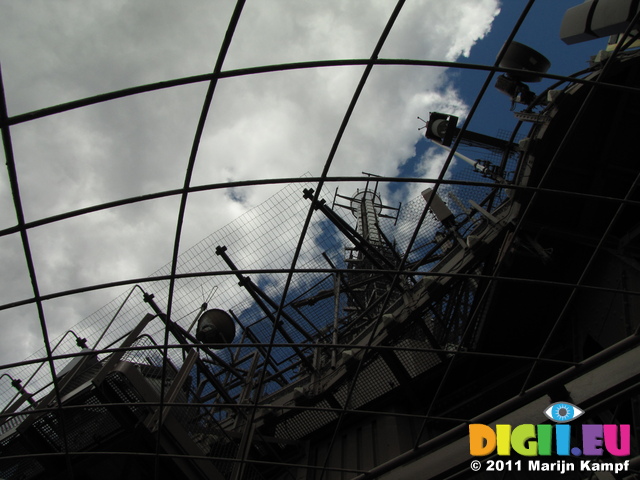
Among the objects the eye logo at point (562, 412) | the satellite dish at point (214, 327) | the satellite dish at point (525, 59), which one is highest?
the satellite dish at point (525, 59)

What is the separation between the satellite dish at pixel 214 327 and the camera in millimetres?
11430

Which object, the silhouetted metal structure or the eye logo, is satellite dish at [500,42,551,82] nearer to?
the silhouetted metal structure

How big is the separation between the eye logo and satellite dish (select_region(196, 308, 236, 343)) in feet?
26.9

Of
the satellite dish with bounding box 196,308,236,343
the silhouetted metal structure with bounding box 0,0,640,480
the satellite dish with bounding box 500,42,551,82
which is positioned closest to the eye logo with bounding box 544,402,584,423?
the silhouetted metal structure with bounding box 0,0,640,480

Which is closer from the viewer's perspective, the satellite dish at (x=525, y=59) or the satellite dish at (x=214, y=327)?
the satellite dish at (x=525, y=59)

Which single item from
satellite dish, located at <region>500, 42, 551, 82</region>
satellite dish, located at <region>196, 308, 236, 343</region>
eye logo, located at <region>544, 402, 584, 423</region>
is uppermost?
satellite dish, located at <region>500, 42, 551, 82</region>

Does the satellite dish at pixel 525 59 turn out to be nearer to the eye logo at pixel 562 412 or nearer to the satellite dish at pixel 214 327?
the eye logo at pixel 562 412

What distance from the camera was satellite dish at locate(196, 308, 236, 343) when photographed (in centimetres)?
1143

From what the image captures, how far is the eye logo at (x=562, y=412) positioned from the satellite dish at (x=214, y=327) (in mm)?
8204

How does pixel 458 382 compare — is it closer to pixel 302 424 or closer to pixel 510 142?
pixel 302 424

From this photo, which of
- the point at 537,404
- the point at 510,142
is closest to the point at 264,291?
the point at 510,142

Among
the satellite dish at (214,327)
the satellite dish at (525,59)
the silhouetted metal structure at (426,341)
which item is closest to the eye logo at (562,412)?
the silhouetted metal structure at (426,341)

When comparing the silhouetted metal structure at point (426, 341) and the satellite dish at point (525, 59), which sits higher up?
the satellite dish at point (525, 59)

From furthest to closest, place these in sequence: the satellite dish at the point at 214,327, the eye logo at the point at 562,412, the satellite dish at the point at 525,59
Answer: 1. the satellite dish at the point at 214,327
2. the satellite dish at the point at 525,59
3. the eye logo at the point at 562,412
